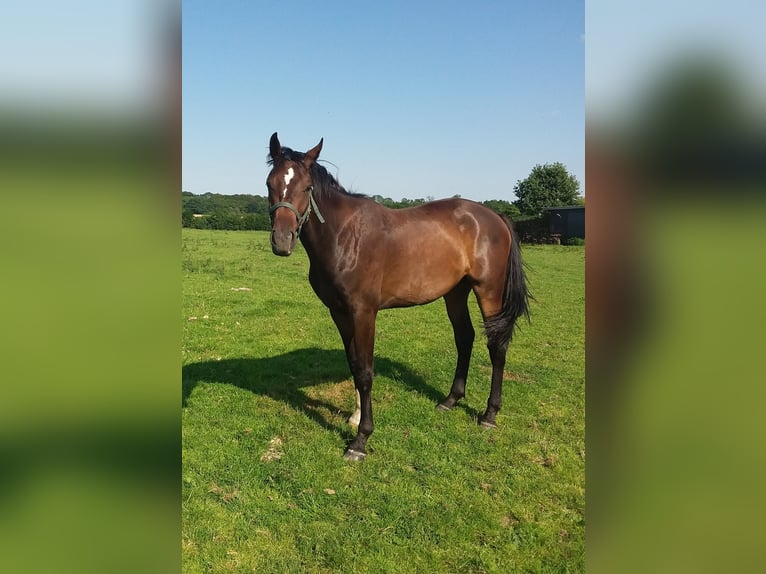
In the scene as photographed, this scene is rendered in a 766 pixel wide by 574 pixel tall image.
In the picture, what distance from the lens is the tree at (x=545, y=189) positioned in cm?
4209

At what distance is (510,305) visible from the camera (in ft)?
16.8

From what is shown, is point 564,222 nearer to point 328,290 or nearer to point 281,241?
point 328,290

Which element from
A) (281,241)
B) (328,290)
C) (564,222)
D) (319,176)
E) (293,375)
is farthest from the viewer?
Result: (564,222)

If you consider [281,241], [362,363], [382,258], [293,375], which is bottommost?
[293,375]

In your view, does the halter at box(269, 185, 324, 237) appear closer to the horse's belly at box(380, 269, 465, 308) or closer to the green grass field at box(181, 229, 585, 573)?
the horse's belly at box(380, 269, 465, 308)

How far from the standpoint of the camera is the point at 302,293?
12.2 meters

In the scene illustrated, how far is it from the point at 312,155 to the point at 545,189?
143 feet

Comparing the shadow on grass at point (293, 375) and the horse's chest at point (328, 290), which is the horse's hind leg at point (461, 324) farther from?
the horse's chest at point (328, 290)

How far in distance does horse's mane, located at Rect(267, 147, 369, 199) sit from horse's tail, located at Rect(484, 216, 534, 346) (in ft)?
5.83

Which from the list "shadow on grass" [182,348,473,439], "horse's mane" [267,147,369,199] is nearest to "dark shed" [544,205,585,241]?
"shadow on grass" [182,348,473,439]
